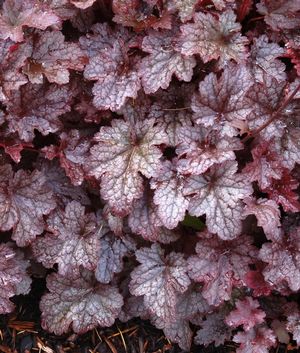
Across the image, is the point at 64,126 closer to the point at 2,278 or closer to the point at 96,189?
the point at 96,189

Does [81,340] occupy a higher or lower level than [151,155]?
lower

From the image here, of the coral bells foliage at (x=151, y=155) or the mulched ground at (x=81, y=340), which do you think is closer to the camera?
the coral bells foliage at (x=151, y=155)

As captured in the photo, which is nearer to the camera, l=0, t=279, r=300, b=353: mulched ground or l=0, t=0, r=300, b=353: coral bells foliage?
l=0, t=0, r=300, b=353: coral bells foliage

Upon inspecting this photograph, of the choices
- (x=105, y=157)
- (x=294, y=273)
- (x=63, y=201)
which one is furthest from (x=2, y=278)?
(x=294, y=273)

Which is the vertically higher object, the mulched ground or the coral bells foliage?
the coral bells foliage

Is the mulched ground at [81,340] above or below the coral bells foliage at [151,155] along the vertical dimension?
below
